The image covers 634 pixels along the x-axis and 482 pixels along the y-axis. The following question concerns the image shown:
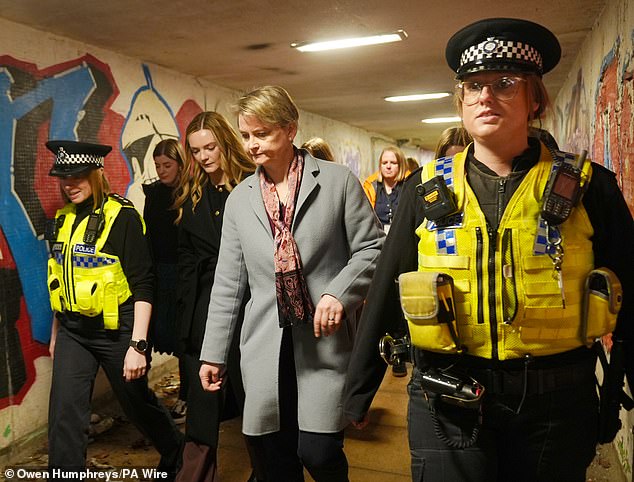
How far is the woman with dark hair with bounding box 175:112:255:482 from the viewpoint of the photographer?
2873 millimetres

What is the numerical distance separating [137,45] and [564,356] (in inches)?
169

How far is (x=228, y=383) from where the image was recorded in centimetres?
310

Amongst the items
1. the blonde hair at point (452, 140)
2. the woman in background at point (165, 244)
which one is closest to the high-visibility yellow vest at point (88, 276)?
the woman in background at point (165, 244)

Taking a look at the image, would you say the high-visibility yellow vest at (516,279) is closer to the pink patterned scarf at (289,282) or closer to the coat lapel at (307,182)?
the pink patterned scarf at (289,282)

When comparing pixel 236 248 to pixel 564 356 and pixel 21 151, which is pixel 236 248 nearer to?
pixel 564 356

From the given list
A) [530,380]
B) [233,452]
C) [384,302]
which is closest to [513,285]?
[530,380]

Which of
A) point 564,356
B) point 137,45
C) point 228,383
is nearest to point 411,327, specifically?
point 564,356

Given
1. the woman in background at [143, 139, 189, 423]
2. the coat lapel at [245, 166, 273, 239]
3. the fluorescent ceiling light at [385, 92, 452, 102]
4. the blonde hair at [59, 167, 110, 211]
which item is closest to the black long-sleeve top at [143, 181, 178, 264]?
the woman in background at [143, 139, 189, 423]

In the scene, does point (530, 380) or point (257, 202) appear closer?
point (530, 380)

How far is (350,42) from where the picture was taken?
4934 millimetres

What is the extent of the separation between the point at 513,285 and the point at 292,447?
1.33 meters

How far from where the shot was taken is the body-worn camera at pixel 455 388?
151cm

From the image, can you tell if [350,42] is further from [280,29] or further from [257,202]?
[257,202]

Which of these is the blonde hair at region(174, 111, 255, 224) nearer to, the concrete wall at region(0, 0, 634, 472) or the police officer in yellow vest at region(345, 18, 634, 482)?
the concrete wall at region(0, 0, 634, 472)
